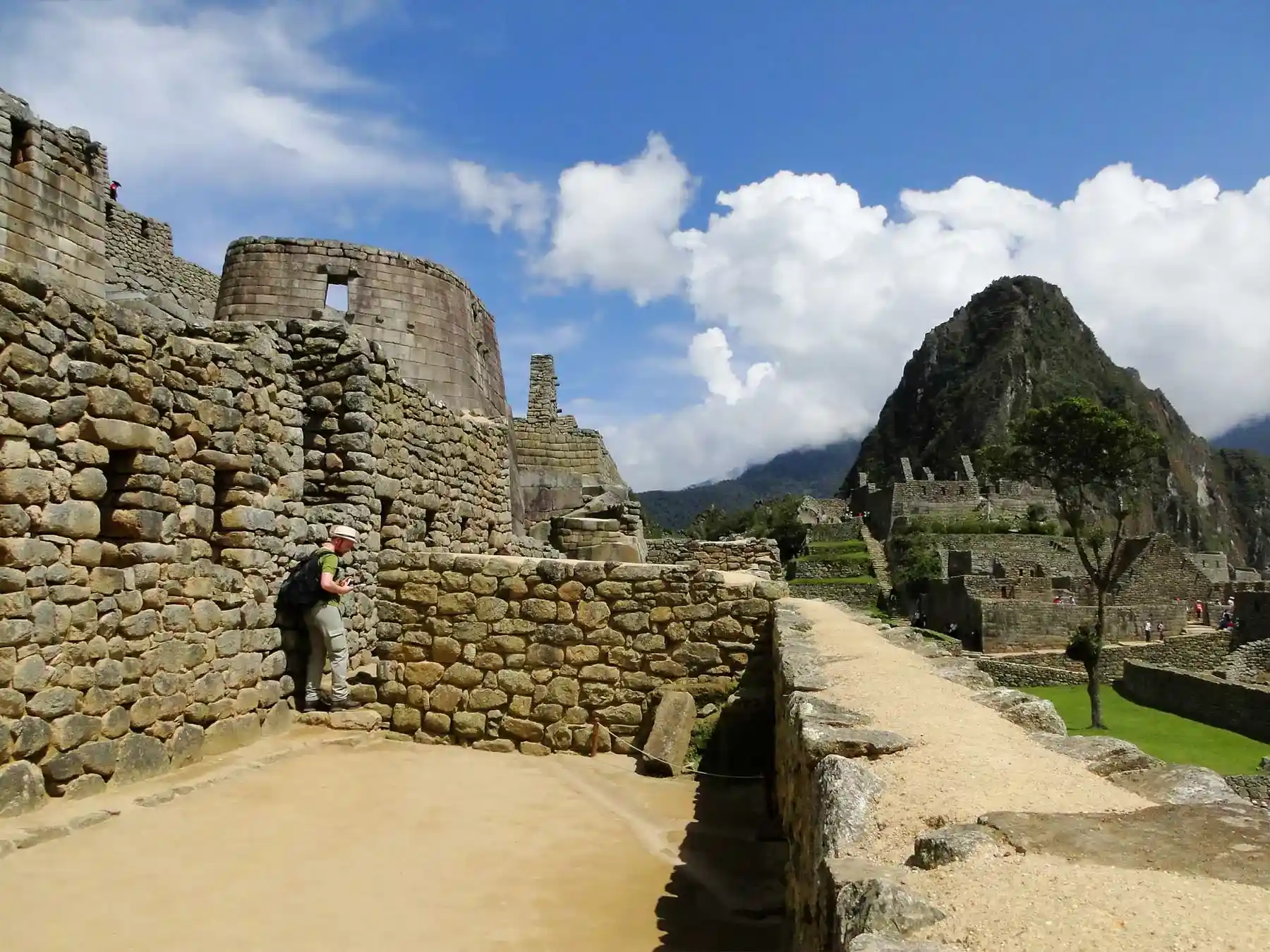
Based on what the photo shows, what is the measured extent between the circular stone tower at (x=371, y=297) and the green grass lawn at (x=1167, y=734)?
10.6m

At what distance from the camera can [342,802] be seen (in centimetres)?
543

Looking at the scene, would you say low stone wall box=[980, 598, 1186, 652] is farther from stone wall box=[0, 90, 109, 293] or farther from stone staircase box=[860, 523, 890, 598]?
stone wall box=[0, 90, 109, 293]

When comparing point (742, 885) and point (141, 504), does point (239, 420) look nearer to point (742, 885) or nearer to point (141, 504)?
point (141, 504)

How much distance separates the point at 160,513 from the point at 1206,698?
23.3 meters

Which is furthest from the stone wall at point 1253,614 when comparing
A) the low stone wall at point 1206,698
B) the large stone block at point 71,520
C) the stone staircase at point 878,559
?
the large stone block at point 71,520

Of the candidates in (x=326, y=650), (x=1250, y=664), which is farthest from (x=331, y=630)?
(x=1250, y=664)

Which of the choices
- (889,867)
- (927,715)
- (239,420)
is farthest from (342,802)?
(889,867)

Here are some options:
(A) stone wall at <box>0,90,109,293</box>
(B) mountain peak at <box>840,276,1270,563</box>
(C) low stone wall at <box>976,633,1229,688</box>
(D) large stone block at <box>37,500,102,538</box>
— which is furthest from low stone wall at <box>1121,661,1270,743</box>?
(B) mountain peak at <box>840,276,1270,563</box>

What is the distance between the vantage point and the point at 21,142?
687cm

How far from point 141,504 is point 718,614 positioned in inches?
167

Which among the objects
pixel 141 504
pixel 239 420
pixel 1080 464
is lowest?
pixel 141 504

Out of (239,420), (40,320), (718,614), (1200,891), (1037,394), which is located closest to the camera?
(1200,891)

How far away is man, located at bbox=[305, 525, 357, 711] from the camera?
22.2 ft

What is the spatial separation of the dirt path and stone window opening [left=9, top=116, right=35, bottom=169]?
4.93m
